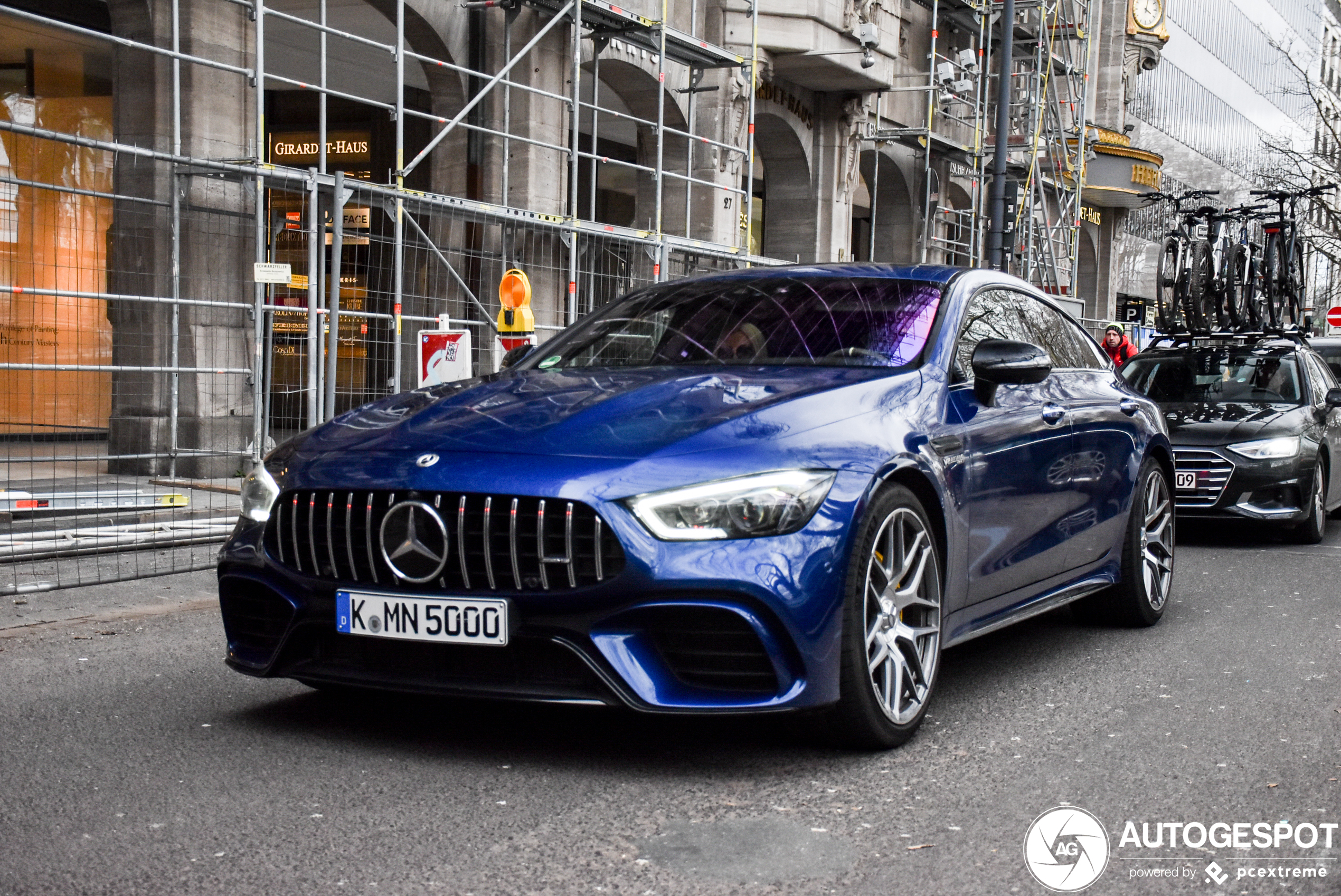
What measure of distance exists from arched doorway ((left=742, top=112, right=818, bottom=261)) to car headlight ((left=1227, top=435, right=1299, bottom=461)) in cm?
1427

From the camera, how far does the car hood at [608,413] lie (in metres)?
4.12

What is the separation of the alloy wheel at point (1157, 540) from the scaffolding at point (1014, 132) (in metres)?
19.1

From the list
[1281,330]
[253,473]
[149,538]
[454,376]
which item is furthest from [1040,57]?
[253,473]

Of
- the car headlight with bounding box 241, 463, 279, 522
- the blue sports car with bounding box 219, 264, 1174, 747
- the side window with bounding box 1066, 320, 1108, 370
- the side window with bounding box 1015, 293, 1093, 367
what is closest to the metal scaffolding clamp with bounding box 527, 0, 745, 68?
the side window with bounding box 1066, 320, 1108, 370

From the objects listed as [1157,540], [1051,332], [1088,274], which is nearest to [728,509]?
[1051,332]

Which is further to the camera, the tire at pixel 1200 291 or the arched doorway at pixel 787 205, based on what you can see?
the arched doorway at pixel 787 205

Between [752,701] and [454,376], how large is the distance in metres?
6.85

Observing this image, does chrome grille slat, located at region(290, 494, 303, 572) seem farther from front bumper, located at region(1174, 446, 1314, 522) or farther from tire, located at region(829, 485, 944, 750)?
front bumper, located at region(1174, 446, 1314, 522)

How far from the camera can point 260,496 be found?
14.6ft

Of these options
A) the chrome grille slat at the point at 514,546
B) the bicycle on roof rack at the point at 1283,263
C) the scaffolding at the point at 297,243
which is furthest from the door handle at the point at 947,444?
the bicycle on roof rack at the point at 1283,263

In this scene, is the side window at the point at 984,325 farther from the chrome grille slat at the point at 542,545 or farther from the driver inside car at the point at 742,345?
the chrome grille slat at the point at 542,545

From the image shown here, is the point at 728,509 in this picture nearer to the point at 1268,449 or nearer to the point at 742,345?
the point at 742,345

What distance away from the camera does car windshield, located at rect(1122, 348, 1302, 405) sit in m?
11.1

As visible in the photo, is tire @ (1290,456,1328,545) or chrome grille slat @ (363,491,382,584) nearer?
chrome grille slat @ (363,491,382,584)
